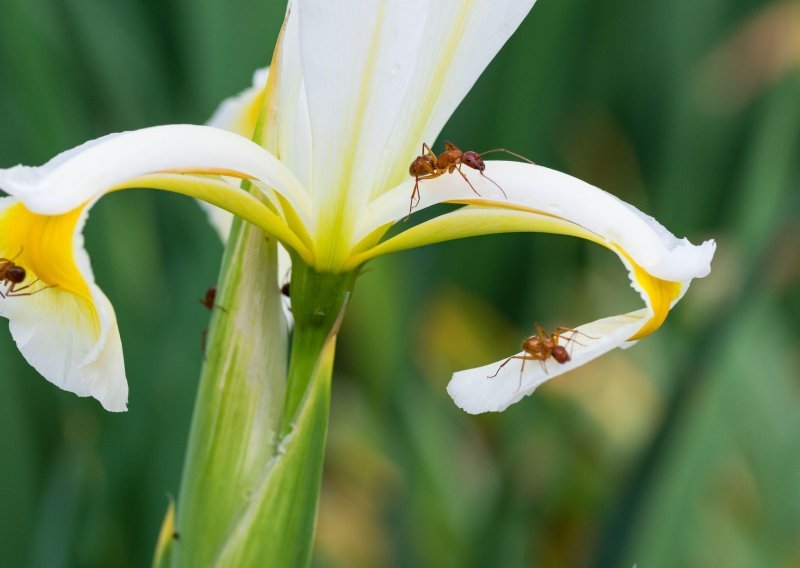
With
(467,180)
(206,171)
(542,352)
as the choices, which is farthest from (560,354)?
(206,171)

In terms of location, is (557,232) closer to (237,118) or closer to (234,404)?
(234,404)

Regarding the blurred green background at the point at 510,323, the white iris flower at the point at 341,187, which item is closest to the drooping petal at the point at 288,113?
the white iris flower at the point at 341,187

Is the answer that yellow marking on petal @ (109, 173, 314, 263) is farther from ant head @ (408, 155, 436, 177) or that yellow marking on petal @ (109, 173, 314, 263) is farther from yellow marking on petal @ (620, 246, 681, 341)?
yellow marking on petal @ (620, 246, 681, 341)

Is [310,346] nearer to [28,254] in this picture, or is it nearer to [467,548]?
[28,254]

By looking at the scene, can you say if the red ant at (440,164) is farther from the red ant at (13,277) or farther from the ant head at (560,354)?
the red ant at (13,277)

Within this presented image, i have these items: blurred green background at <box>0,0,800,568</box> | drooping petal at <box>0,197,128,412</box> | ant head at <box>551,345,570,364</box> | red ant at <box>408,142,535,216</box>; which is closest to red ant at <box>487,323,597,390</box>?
ant head at <box>551,345,570,364</box>
